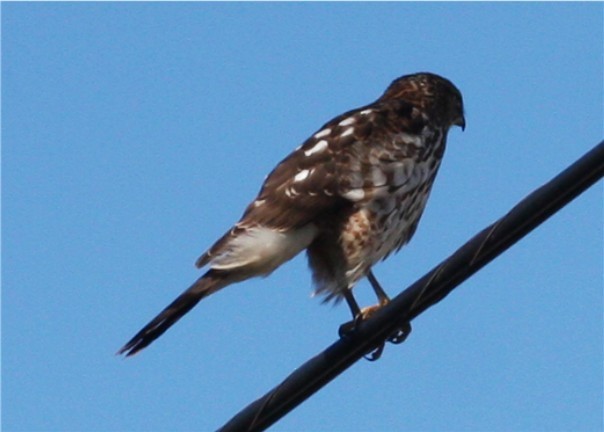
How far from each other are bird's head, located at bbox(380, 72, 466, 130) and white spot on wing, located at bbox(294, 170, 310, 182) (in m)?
1.40

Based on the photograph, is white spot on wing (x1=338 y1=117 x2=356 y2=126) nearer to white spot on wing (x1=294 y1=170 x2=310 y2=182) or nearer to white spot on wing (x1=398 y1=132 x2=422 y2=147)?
white spot on wing (x1=398 y1=132 x2=422 y2=147)

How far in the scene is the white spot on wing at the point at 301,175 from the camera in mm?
7902

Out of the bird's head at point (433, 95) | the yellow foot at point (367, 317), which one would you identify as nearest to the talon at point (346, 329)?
the yellow foot at point (367, 317)

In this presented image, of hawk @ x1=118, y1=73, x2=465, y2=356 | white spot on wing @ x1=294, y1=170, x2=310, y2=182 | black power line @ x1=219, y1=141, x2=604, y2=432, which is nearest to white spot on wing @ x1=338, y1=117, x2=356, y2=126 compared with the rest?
hawk @ x1=118, y1=73, x2=465, y2=356

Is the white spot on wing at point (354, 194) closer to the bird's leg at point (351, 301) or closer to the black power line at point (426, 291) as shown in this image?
the bird's leg at point (351, 301)

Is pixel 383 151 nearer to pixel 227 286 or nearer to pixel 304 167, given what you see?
pixel 304 167

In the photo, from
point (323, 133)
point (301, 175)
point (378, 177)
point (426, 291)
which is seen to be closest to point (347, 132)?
point (323, 133)

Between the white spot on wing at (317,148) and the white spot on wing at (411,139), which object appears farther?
the white spot on wing at (411,139)

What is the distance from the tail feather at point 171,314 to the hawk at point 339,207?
1 centimetres

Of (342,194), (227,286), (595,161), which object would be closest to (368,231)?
(342,194)

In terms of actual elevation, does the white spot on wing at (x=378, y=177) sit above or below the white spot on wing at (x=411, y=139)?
below

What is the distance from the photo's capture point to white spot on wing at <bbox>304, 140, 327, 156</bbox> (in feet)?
26.8

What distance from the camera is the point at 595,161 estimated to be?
4.91 meters

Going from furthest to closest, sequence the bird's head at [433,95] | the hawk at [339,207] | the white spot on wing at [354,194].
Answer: the bird's head at [433,95]
the white spot on wing at [354,194]
the hawk at [339,207]
